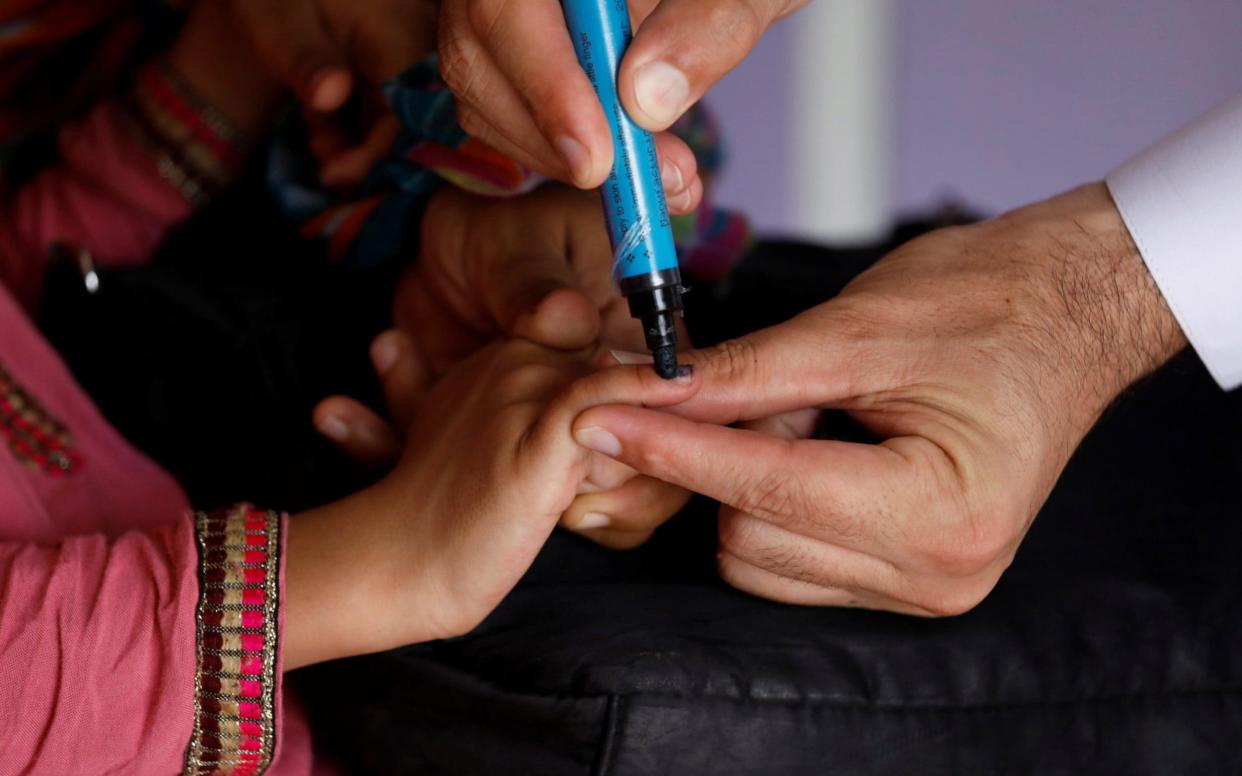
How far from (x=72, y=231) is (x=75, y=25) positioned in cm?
20

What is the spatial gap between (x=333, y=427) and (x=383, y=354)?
52 mm

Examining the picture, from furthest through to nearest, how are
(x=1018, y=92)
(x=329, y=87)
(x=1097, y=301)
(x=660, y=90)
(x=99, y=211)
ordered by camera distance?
(x=1018, y=92) → (x=99, y=211) → (x=329, y=87) → (x=1097, y=301) → (x=660, y=90)

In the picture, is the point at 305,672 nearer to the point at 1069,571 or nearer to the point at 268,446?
the point at 268,446

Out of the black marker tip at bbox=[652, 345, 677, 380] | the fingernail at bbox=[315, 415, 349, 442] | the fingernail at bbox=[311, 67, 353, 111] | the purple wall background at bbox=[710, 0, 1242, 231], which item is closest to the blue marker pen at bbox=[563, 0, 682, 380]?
the black marker tip at bbox=[652, 345, 677, 380]

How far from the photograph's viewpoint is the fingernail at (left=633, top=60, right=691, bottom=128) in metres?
0.48

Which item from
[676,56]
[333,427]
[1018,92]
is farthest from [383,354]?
[1018,92]

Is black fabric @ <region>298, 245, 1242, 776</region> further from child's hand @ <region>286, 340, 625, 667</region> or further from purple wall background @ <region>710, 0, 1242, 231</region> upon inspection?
purple wall background @ <region>710, 0, 1242, 231</region>

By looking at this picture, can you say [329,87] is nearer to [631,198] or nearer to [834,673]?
[631,198]

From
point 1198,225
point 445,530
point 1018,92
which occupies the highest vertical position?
point 1198,225

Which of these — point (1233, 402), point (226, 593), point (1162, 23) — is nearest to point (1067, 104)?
point (1162, 23)

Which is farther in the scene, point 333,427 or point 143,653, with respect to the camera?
point 333,427

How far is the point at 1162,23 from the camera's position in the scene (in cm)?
203

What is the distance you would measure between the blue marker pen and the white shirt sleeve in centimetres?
28

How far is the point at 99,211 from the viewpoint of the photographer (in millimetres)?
936
